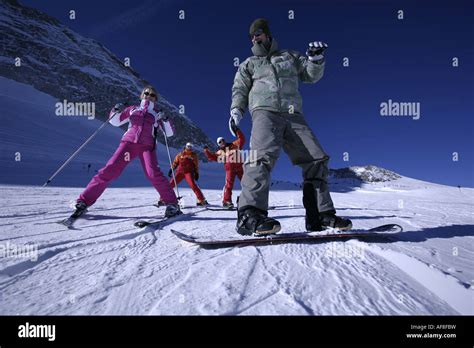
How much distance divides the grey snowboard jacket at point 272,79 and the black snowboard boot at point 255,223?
0.98 metres

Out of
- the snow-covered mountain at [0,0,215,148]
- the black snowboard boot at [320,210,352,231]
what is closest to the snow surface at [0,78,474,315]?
the black snowboard boot at [320,210,352,231]

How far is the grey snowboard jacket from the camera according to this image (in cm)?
229

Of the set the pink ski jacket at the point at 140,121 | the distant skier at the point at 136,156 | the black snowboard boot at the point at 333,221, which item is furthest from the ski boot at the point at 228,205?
the black snowboard boot at the point at 333,221

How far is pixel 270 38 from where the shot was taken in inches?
102

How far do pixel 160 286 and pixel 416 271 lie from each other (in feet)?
4.09

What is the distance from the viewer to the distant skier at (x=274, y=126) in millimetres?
1938

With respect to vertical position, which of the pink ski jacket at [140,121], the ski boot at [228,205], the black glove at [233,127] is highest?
the pink ski jacket at [140,121]

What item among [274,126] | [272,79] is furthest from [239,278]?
[272,79]

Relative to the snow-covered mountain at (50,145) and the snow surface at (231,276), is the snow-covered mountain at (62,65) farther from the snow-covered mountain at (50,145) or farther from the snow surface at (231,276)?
the snow surface at (231,276)

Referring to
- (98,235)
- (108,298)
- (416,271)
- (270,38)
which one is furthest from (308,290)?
(270,38)

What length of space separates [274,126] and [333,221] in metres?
0.95

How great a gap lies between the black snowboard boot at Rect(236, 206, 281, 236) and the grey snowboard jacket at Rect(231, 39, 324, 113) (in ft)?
3.21
